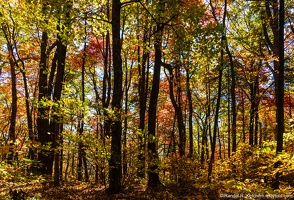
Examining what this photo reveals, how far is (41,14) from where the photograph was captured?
8602mm

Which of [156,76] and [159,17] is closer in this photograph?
[159,17]

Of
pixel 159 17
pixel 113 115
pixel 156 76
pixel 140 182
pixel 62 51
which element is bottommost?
pixel 140 182

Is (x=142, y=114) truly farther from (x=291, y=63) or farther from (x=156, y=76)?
(x=291, y=63)

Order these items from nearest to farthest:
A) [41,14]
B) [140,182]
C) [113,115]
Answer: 1. [113,115]
2. [41,14]
3. [140,182]

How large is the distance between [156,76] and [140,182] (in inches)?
205

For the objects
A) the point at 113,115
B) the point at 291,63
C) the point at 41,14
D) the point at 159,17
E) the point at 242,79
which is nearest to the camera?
the point at 113,115

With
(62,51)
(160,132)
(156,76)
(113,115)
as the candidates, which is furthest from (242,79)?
(113,115)

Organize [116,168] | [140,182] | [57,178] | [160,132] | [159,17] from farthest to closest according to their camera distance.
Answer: [160,132], [140,182], [57,178], [159,17], [116,168]

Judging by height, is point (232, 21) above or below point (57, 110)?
above

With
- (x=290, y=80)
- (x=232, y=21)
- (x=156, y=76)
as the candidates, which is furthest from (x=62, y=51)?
(x=290, y=80)

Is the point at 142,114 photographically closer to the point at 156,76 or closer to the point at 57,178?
the point at 156,76

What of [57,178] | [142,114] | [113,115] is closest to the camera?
[113,115]

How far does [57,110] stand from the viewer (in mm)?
7094

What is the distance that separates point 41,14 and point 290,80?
51.5ft
